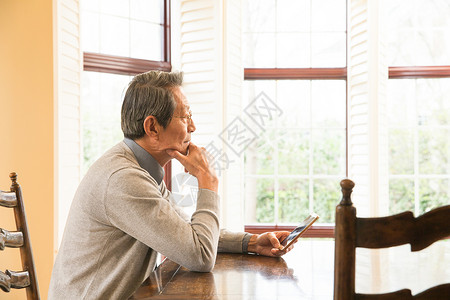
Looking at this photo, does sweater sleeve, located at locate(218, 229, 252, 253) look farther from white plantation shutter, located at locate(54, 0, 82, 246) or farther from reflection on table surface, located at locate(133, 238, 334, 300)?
white plantation shutter, located at locate(54, 0, 82, 246)

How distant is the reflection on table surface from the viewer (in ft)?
3.67

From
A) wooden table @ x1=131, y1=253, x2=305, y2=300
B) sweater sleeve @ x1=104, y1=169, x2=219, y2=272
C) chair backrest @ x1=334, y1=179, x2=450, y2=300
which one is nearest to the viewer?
chair backrest @ x1=334, y1=179, x2=450, y2=300

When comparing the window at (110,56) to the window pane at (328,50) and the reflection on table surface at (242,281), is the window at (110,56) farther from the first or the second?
the reflection on table surface at (242,281)

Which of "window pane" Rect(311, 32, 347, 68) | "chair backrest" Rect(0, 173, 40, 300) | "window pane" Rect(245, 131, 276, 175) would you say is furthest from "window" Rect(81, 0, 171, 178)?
"chair backrest" Rect(0, 173, 40, 300)

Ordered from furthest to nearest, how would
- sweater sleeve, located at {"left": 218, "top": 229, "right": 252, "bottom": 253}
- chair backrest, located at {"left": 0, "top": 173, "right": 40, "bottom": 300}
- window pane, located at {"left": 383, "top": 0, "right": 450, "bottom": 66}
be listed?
window pane, located at {"left": 383, "top": 0, "right": 450, "bottom": 66} < sweater sleeve, located at {"left": 218, "top": 229, "right": 252, "bottom": 253} < chair backrest, located at {"left": 0, "top": 173, "right": 40, "bottom": 300}

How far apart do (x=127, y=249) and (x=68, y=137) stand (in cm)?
129

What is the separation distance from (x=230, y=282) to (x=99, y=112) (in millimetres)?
2016

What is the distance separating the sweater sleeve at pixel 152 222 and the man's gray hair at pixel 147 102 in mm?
220

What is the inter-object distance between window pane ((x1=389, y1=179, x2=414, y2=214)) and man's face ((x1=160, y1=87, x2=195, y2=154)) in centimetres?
221

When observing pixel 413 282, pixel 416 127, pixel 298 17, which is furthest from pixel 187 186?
pixel 413 282

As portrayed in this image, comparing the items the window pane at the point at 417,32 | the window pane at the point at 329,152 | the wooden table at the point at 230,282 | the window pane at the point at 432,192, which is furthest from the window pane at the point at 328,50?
the wooden table at the point at 230,282

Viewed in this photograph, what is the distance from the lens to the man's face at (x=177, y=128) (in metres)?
1.51

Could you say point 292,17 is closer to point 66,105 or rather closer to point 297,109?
point 297,109

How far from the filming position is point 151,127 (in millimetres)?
1487
